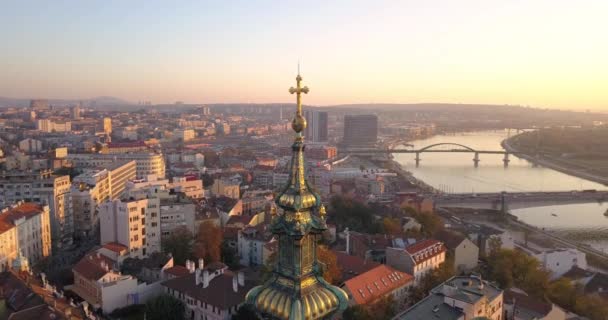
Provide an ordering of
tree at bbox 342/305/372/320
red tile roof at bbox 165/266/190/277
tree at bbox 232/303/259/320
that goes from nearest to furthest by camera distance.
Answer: tree at bbox 342/305/372/320
tree at bbox 232/303/259/320
red tile roof at bbox 165/266/190/277

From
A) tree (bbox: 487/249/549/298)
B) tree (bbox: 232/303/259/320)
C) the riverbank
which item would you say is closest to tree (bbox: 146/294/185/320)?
tree (bbox: 232/303/259/320)

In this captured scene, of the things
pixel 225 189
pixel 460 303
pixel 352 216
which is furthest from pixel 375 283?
pixel 225 189

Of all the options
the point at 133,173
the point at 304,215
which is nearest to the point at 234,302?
the point at 304,215

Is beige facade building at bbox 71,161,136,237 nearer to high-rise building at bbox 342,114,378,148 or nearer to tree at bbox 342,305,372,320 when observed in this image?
tree at bbox 342,305,372,320

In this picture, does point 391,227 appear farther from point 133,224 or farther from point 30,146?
point 30,146

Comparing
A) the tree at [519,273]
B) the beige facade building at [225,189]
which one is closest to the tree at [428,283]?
the tree at [519,273]

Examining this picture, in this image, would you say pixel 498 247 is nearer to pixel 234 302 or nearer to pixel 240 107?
pixel 234 302
